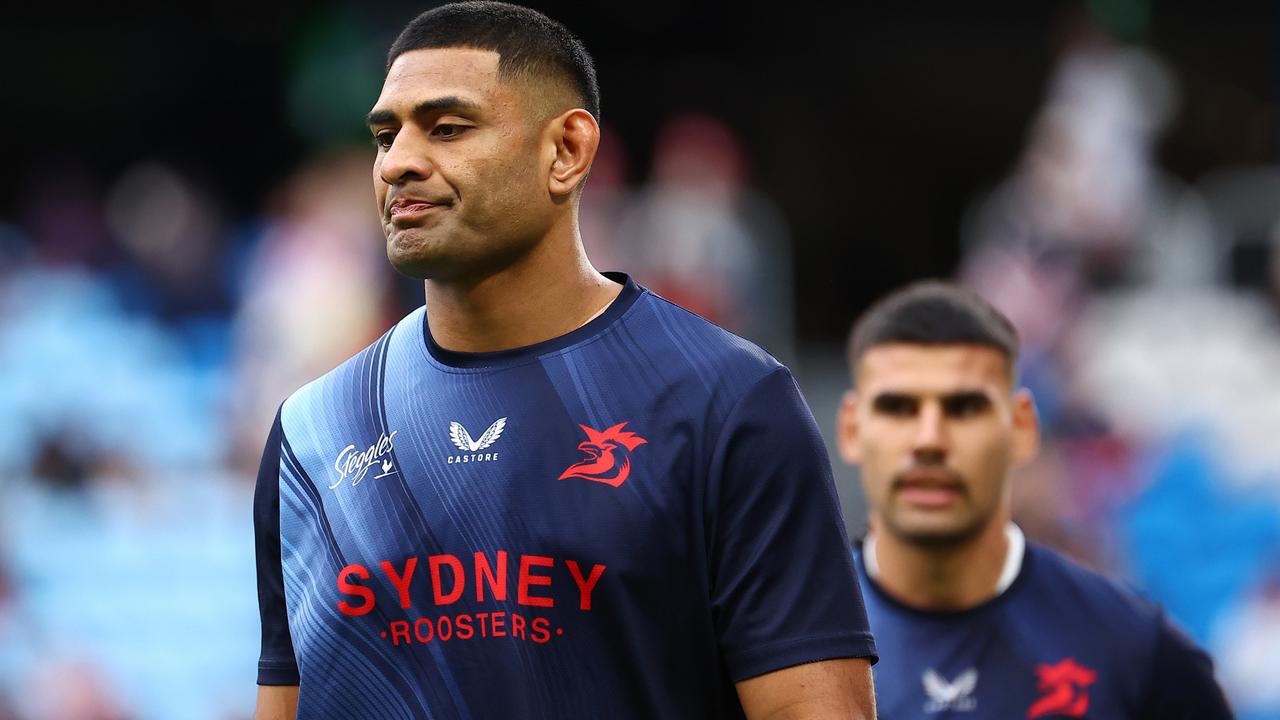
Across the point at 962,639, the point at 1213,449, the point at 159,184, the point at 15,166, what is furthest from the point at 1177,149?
the point at 962,639

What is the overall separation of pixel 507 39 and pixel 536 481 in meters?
0.76

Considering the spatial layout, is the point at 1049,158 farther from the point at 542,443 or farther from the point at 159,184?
the point at 542,443

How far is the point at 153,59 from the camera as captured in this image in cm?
1254

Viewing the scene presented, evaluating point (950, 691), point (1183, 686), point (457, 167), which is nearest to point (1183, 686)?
point (1183, 686)

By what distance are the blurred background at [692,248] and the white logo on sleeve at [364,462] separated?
753 cm

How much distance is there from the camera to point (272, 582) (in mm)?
3357

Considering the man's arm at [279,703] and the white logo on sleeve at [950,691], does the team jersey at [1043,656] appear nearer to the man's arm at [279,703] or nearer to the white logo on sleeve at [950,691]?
the white logo on sleeve at [950,691]

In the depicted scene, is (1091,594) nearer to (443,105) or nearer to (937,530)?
(937,530)

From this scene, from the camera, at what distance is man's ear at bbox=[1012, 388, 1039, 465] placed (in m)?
5.19

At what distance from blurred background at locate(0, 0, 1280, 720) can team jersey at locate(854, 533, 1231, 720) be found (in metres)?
5.52

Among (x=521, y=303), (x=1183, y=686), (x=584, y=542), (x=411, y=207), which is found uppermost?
(x=411, y=207)

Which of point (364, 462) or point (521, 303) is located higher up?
point (521, 303)

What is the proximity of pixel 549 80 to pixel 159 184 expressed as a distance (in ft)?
30.3

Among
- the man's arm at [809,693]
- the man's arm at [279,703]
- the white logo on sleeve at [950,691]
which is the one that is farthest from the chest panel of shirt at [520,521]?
the white logo on sleeve at [950,691]
